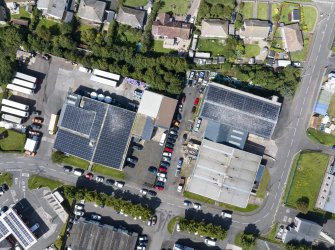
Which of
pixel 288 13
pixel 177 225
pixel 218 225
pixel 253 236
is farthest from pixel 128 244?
pixel 288 13

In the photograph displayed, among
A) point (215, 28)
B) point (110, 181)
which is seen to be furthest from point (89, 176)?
point (215, 28)

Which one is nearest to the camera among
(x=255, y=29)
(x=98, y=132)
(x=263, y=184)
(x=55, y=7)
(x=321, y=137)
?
(x=98, y=132)

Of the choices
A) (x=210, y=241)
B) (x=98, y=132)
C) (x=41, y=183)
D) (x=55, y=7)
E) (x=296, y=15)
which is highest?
(x=296, y=15)

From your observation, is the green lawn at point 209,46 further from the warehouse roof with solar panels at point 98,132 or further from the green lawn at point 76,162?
the green lawn at point 76,162

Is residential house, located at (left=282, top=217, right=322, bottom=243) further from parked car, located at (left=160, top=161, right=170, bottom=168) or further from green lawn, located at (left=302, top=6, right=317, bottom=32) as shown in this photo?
green lawn, located at (left=302, top=6, right=317, bottom=32)

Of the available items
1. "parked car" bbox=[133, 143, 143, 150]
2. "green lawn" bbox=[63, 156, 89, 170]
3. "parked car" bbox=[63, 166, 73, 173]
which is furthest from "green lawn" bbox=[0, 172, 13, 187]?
"parked car" bbox=[133, 143, 143, 150]

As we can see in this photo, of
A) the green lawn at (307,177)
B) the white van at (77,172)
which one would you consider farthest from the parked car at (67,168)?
the green lawn at (307,177)

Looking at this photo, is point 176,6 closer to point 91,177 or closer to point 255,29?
point 255,29
